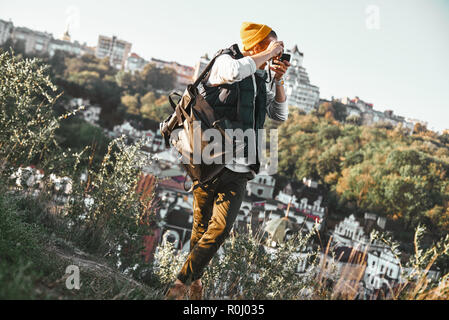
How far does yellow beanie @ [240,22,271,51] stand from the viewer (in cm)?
197

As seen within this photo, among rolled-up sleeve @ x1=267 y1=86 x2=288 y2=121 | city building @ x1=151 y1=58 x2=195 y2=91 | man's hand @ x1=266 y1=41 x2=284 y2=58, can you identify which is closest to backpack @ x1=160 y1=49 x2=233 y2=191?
man's hand @ x1=266 y1=41 x2=284 y2=58

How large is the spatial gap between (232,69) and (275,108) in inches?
23.2

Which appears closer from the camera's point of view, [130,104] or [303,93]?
[130,104]

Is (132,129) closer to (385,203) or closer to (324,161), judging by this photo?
(324,161)

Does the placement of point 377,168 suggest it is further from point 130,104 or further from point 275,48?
point 130,104

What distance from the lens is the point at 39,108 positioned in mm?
3107

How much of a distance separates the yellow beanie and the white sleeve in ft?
0.86

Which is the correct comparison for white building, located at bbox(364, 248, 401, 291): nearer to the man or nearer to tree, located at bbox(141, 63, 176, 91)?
the man

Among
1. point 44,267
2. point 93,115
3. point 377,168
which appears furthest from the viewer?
point 93,115

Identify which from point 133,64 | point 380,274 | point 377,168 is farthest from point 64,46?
point 380,274

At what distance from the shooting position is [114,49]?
103250 millimetres

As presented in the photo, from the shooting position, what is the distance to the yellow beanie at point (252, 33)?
1.97 meters
